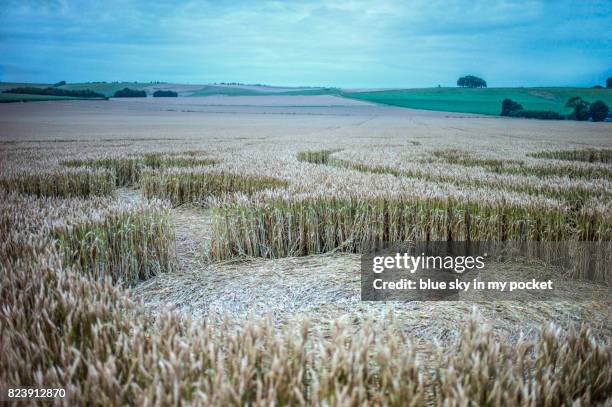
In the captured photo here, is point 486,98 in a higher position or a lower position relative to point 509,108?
higher

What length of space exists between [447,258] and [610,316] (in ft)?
5.27

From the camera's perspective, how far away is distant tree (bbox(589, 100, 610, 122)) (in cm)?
5834

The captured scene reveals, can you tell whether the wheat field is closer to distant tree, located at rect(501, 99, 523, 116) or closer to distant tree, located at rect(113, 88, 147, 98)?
distant tree, located at rect(501, 99, 523, 116)

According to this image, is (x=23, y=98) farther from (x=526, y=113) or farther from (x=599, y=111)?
(x=599, y=111)

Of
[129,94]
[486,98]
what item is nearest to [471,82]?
[486,98]

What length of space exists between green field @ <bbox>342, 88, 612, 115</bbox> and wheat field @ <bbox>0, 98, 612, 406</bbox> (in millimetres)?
79291

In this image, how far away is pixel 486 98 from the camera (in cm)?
9231

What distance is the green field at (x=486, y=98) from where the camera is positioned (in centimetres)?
7831

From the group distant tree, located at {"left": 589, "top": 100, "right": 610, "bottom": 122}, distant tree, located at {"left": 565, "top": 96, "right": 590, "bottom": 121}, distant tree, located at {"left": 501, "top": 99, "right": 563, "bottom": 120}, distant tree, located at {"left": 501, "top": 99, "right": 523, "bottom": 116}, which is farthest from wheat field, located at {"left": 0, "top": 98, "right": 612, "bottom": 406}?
distant tree, located at {"left": 501, "top": 99, "right": 523, "bottom": 116}

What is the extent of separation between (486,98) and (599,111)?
35.3m

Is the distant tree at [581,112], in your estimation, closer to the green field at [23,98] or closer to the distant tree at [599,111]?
the distant tree at [599,111]

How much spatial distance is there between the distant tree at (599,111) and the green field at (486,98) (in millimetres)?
8861

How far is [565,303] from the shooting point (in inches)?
132

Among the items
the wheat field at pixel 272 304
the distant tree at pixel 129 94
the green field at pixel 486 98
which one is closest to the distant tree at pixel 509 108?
the green field at pixel 486 98
